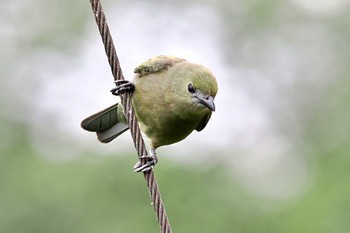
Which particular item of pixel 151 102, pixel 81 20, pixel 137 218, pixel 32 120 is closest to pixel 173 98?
pixel 151 102

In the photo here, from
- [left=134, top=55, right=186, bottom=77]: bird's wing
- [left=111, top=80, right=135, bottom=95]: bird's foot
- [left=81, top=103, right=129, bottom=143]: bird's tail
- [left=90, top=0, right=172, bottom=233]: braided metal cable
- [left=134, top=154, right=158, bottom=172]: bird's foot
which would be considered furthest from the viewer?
[left=81, top=103, right=129, bottom=143]: bird's tail

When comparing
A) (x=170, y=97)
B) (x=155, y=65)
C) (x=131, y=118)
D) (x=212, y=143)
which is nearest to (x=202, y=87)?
(x=170, y=97)

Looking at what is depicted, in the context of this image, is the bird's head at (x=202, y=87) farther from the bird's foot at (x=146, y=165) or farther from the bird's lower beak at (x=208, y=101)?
the bird's foot at (x=146, y=165)

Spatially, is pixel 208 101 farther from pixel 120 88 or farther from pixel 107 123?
pixel 107 123

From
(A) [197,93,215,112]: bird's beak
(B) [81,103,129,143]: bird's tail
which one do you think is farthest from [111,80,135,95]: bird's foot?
(B) [81,103,129,143]: bird's tail

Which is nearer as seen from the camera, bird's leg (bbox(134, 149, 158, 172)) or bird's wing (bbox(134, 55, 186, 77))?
bird's leg (bbox(134, 149, 158, 172))

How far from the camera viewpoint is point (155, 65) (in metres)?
7.02

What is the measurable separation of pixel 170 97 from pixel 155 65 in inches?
13.4

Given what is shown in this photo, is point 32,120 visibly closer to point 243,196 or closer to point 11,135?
point 11,135

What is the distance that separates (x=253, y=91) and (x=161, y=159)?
5.64m

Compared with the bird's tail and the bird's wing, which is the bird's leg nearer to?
the bird's wing

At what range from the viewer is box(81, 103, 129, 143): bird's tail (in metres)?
7.41

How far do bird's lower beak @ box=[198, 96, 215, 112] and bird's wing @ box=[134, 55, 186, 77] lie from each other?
502 mm

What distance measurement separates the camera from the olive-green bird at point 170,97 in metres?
6.68
